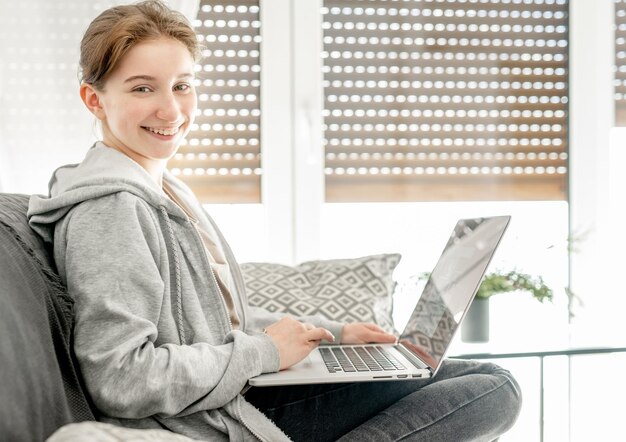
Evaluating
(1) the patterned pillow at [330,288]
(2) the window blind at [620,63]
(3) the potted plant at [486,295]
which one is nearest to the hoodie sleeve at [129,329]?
(1) the patterned pillow at [330,288]

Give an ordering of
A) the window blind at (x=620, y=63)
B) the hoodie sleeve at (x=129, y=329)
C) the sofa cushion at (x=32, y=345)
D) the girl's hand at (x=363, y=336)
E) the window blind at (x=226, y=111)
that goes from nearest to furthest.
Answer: the sofa cushion at (x=32, y=345) < the hoodie sleeve at (x=129, y=329) < the girl's hand at (x=363, y=336) < the window blind at (x=226, y=111) < the window blind at (x=620, y=63)

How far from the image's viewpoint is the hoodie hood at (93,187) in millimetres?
1157

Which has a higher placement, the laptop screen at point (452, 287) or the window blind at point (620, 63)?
the window blind at point (620, 63)

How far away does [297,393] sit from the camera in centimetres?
138

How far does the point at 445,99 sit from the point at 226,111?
867mm

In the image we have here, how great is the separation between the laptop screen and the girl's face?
0.63 meters

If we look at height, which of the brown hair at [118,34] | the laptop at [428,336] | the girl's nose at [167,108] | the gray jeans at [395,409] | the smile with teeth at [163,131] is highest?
the brown hair at [118,34]

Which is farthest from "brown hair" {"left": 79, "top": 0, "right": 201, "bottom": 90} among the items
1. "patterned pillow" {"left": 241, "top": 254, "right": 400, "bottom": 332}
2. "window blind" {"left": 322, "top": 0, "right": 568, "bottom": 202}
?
"window blind" {"left": 322, "top": 0, "right": 568, "bottom": 202}

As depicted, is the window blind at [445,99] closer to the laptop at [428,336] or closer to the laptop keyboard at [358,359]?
the laptop at [428,336]

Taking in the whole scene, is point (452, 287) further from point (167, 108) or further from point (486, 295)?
point (486, 295)

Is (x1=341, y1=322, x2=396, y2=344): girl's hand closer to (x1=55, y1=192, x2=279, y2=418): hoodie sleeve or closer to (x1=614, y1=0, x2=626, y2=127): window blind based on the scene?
(x1=55, y1=192, x2=279, y2=418): hoodie sleeve

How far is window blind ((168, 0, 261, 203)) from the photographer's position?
9.02ft

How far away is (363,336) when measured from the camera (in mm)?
1636

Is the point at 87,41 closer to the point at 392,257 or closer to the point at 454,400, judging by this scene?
the point at 454,400
